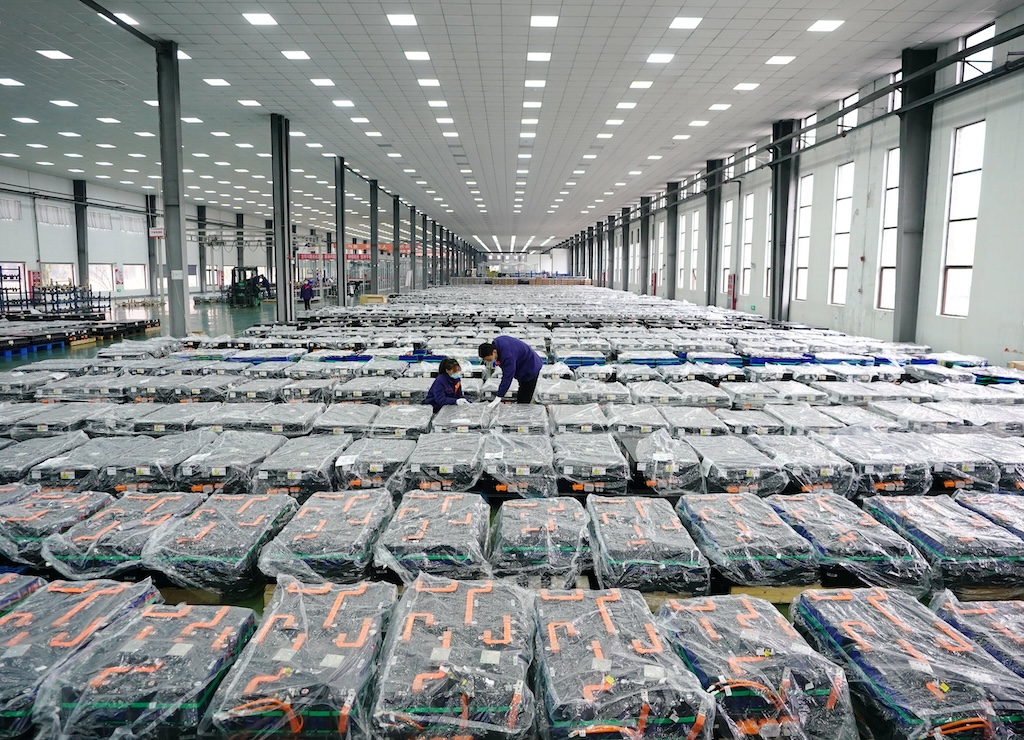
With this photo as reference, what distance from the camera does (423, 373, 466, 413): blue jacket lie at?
718 centimetres

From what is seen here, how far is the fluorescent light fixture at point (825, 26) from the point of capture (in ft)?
37.6

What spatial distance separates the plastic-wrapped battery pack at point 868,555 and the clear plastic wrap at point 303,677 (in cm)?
290

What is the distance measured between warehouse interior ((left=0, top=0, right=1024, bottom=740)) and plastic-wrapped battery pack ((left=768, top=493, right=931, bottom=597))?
0.8 inches

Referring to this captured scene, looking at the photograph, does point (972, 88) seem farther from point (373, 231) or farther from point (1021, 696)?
point (373, 231)

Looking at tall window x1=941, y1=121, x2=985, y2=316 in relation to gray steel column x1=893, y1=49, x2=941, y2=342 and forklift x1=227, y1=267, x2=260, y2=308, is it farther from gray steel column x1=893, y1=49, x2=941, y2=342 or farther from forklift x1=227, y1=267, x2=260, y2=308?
forklift x1=227, y1=267, x2=260, y2=308

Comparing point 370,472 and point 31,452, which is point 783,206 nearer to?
point 370,472

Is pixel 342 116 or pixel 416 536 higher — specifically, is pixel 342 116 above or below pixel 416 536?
above

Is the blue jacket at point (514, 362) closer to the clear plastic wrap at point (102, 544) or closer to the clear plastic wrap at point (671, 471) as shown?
the clear plastic wrap at point (671, 471)

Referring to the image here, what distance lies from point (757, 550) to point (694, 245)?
29.8 meters

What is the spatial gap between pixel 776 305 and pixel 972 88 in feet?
30.7

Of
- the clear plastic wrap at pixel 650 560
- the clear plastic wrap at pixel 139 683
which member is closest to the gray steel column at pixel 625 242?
the clear plastic wrap at pixel 650 560

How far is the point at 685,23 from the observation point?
11352mm

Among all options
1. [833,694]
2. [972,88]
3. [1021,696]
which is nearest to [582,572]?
[833,694]

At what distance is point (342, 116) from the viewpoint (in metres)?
18.3
